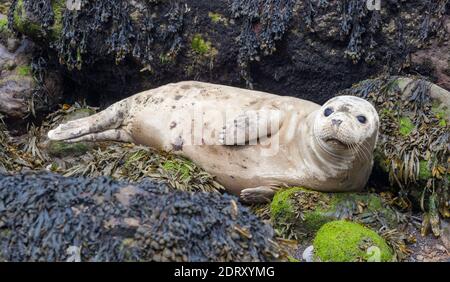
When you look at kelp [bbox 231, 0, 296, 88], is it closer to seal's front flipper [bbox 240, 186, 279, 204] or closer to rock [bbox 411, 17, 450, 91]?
rock [bbox 411, 17, 450, 91]

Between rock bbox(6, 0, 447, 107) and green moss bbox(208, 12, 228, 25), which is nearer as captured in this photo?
rock bbox(6, 0, 447, 107)

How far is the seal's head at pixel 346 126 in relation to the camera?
5.64 meters

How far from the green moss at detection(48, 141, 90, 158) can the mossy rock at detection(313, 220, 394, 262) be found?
2589 mm

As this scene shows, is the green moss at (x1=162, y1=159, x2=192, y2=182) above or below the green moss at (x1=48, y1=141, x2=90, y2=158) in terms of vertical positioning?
above

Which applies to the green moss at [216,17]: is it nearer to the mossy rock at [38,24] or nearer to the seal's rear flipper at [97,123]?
the seal's rear flipper at [97,123]

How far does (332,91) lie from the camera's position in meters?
7.20

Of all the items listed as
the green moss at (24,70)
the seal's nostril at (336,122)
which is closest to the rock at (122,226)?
the seal's nostril at (336,122)

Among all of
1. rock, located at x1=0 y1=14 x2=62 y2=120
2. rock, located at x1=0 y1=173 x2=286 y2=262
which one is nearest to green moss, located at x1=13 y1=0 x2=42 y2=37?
rock, located at x1=0 y1=14 x2=62 y2=120

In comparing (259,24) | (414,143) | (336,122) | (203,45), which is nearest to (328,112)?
(336,122)

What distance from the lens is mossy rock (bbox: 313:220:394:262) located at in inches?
198

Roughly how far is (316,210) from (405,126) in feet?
4.28

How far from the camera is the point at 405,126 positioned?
6438 mm

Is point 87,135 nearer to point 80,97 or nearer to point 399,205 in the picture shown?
point 80,97

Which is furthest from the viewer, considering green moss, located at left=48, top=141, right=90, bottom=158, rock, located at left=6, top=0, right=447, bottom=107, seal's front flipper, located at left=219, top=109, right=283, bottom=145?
rock, located at left=6, top=0, right=447, bottom=107
